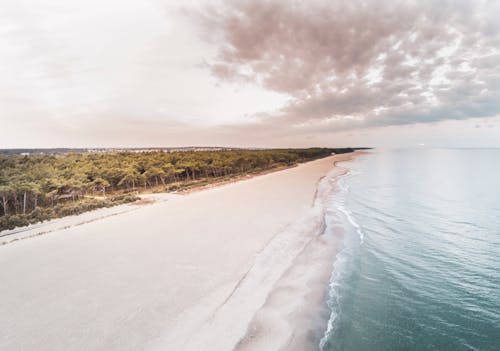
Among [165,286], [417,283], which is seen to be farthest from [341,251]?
[165,286]

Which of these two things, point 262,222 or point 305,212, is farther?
point 305,212

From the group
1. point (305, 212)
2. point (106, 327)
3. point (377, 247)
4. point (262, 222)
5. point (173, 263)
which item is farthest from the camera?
point (305, 212)

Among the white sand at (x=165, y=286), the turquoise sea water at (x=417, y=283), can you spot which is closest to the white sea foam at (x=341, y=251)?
the turquoise sea water at (x=417, y=283)

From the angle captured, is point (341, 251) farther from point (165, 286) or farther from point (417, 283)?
point (165, 286)

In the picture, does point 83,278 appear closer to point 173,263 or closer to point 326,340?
point 173,263

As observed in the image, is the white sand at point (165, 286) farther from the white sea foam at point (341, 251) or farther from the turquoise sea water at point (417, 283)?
the turquoise sea water at point (417, 283)

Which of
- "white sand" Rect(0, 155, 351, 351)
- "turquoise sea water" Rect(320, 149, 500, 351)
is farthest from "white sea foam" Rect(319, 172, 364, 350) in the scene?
"white sand" Rect(0, 155, 351, 351)

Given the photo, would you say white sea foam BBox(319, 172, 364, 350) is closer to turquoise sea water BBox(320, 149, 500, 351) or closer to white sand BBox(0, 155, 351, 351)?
turquoise sea water BBox(320, 149, 500, 351)

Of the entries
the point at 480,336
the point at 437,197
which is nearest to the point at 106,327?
the point at 480,336

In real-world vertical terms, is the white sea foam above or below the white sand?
below
